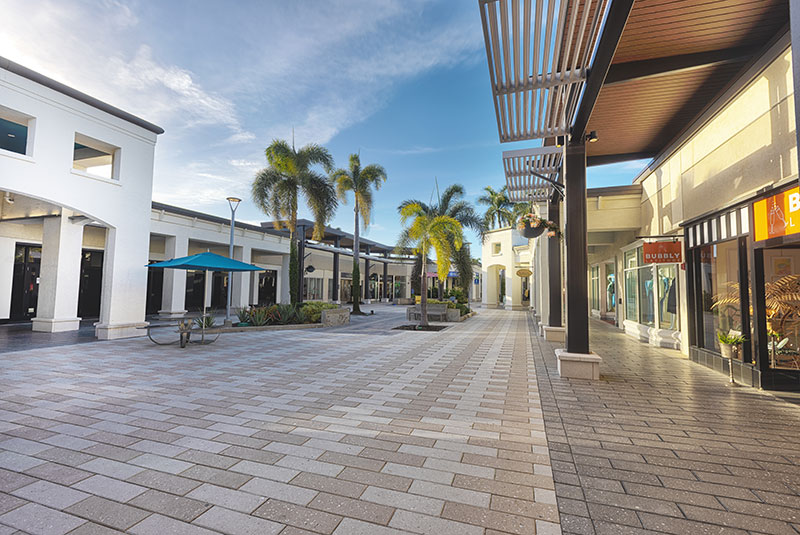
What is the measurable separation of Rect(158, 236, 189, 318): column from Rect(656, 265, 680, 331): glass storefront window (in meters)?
19.0

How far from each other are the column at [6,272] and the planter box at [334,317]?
39.7ft

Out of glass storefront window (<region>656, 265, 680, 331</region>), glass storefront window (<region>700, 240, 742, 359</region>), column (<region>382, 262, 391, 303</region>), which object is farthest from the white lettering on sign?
column (<region>382, 262, 391, 303</region>)

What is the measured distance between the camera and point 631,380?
6.18m

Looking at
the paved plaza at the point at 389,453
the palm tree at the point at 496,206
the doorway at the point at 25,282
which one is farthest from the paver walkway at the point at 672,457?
the palm tree at the point at 496,206

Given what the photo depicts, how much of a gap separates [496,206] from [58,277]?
31.5 m

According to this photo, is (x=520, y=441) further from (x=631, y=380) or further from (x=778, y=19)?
(x=778, y=19)

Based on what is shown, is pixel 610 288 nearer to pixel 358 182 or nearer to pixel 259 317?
pixel 358 182

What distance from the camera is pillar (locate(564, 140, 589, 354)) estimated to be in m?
6.37

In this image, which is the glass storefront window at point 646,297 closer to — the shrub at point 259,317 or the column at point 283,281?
the shrub at point 259,317

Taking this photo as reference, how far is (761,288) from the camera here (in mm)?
5617

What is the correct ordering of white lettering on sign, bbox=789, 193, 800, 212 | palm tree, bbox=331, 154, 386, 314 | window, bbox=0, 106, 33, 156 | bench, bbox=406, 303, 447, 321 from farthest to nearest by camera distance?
palm tree, bbox=331, 154, 386, 314 → bench, bbox=406, 303, 447, 321 → window, bbox=0, 106, 33, 156 → white lettering on sign, bbox=789, 193, 800, 212

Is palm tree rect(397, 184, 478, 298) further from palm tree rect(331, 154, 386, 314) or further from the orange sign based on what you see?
the orange sign

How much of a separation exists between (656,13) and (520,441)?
224 inches

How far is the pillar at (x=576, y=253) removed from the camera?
6367mm
